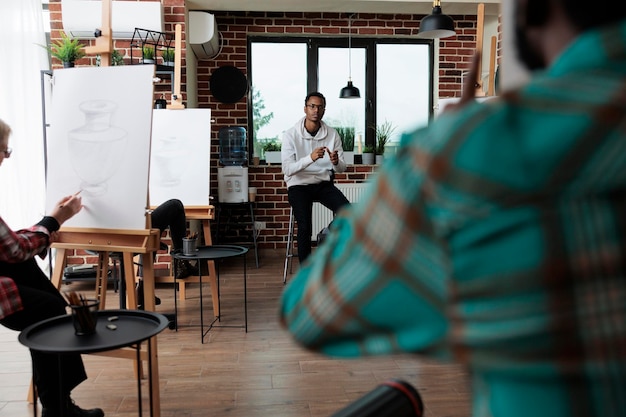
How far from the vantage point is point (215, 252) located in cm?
313

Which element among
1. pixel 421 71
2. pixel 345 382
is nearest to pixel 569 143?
pixel 345 382

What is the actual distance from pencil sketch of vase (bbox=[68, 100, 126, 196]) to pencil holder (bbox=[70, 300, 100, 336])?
1.03 metres

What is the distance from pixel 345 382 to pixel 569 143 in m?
2.19

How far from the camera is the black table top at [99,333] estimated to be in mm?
1380

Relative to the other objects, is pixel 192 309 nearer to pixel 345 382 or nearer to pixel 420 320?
pixel 345 382

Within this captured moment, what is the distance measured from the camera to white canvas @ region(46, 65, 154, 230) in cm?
238

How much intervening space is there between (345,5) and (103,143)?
3.41 m

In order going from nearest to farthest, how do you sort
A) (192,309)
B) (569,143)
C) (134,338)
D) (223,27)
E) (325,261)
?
(569,143) → (325,261) → (134,338) → (192,309) → (223,27)

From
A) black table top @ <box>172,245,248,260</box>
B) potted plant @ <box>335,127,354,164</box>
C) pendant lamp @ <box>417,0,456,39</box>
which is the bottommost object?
black table top @ <box>172,245,248,260</box>

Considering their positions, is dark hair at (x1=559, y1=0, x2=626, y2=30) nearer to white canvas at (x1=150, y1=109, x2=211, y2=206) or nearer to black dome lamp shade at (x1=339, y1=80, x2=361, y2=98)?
white canvas at (x1=150, y1=109, x2=211, y2=206)

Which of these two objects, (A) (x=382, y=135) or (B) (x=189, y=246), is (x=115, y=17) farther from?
(A) (x=382, y=135)

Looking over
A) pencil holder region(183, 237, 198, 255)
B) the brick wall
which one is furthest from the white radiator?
pencil holder region(183, 237, 198, 255)

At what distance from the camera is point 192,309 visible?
3703 mm

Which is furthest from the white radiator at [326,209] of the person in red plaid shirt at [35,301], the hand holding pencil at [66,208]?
the person in red plaid shirt at [35,301]
